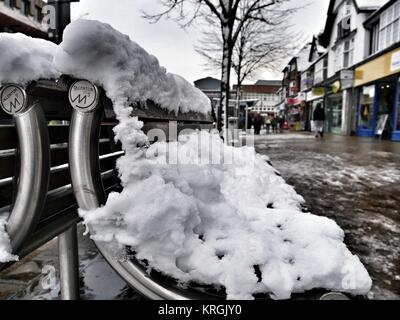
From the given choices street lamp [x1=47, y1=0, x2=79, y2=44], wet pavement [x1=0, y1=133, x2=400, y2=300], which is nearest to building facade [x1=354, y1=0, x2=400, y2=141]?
wet pavement [x1=0, y1=133, x2=400, y2=300]

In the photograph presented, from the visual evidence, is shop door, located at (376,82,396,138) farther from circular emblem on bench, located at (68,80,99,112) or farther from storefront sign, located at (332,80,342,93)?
circular emblem on bench, located at (68,80,99,112)

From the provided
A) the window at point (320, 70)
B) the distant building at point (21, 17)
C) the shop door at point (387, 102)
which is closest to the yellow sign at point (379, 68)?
the shop door at point (387, 102)

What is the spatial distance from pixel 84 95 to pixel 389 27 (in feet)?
Result: 62.3

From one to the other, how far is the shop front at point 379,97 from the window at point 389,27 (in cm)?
81

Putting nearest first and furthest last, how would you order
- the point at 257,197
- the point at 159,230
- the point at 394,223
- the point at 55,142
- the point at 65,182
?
the point at 159,230, the point at 55,142, the point at 65,182, the point at 257,197, the point at 394,223

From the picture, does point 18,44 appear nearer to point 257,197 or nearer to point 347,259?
point 347,259

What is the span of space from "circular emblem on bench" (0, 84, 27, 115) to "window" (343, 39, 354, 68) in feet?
77.9

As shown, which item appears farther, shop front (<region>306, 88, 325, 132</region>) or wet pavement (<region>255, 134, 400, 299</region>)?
shop front (<region>306, 88, 325, 132</region>)

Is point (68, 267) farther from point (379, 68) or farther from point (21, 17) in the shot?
point (21, 17)

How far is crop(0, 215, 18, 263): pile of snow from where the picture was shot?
3.63 feet

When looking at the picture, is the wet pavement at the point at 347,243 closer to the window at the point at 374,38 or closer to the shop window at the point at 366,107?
the shop window at the point at 366,107

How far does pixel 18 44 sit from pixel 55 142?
1.25 feet
